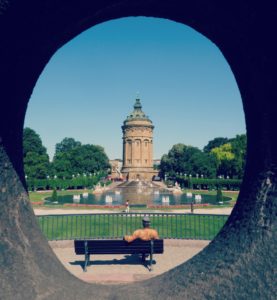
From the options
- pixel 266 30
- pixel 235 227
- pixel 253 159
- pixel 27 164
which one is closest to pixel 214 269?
pixel 235 227

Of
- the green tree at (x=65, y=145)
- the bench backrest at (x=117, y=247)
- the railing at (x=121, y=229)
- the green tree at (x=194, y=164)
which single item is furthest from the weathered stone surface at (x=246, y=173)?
the green tree at (x=65, y=145)

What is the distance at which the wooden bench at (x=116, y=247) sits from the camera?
274 inches

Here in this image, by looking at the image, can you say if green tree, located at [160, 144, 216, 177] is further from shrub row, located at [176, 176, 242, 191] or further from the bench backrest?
the bench backrest

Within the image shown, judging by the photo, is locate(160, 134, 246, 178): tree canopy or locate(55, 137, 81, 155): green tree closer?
locate(160, 134, 246, 178): tree canopy

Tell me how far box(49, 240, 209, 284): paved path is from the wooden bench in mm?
274

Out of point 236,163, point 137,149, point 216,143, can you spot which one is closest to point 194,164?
point 236,163

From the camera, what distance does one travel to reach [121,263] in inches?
295

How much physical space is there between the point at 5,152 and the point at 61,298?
4.14 feet

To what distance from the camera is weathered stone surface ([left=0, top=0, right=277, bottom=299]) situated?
222 cm

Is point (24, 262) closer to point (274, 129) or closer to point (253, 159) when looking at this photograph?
point (253, 159)

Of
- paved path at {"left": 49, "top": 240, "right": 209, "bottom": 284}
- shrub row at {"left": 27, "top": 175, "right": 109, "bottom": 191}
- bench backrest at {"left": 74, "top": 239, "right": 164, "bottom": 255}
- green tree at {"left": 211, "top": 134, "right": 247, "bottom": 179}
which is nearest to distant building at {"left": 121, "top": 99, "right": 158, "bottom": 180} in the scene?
green tree at {"left": 211, "top": 134, "right": 247, "bottom": 179}

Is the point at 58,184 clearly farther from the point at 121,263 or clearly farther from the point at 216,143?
the point at 216,143

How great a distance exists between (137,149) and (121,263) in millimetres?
88422

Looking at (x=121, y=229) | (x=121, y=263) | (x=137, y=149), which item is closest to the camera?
(x=121, y=263)
